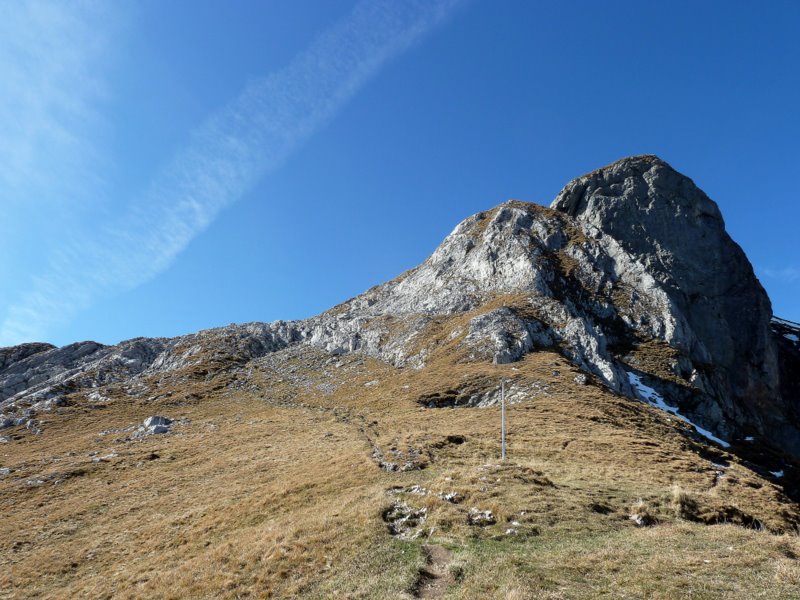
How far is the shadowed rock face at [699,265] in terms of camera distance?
326 feet

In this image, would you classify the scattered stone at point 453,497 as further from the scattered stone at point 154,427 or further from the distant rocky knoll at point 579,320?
the scattered stone at point 154,427

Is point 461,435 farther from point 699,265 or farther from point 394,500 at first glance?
point 699,265

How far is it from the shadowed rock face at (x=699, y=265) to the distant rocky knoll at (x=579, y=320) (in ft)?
1.05

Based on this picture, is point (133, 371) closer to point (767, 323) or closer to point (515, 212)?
point (515, 212)

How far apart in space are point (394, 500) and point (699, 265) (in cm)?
10790

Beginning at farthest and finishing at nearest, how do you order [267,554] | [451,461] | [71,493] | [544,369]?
[544,369]
[71,493]
[451,461]
[267,554]

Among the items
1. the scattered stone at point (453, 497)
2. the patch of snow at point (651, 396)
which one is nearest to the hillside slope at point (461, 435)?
the scattered stone at point (453, 497)

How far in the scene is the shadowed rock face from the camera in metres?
99.3

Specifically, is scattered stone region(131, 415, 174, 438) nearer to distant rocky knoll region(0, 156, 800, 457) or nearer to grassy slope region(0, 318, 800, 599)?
grassy slope region(0, 318, 800, 599)

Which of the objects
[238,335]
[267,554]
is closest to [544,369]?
[267,554]

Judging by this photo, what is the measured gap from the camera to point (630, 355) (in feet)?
255

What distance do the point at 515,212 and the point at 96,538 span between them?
10790cm

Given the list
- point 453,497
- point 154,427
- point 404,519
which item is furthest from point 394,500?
point 154,427

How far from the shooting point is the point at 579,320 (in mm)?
76500
